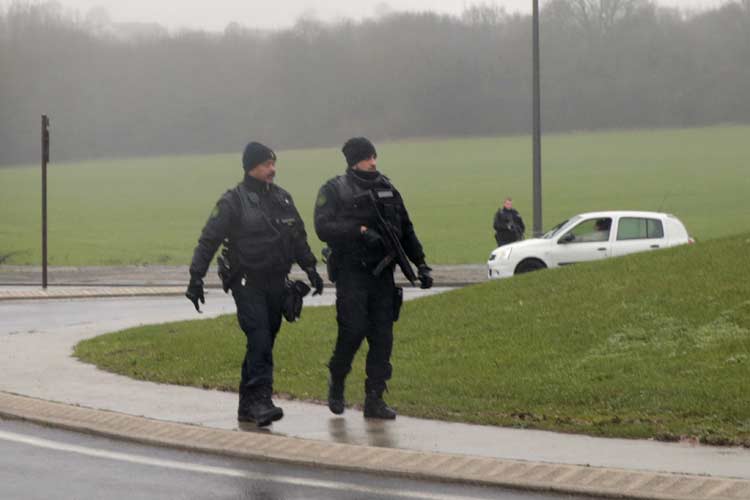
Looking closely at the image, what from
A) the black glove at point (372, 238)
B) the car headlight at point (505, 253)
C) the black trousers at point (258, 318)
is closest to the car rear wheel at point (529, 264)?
the car headlight at point (505, 253)

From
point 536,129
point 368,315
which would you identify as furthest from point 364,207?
point 536,129

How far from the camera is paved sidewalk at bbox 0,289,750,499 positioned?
821 cm

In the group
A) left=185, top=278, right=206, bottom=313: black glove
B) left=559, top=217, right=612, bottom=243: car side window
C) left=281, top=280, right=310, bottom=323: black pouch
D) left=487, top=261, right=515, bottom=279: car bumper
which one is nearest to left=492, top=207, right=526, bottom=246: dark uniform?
left=487, top=261, right=515, bottom=279: car bumper

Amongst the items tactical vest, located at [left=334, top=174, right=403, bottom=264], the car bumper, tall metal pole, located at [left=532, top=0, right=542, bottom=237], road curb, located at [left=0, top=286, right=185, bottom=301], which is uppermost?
tall metal pole, located at [left=532, top=0, right=542, bottom=237]

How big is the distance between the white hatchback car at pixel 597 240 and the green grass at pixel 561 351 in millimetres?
10665

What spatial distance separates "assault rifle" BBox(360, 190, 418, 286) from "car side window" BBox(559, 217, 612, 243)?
61.0 ft

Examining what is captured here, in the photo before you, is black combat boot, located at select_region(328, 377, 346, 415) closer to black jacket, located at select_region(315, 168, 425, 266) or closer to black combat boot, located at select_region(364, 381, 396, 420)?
black combat boot, located at select_region(364, 381, 396, 420)

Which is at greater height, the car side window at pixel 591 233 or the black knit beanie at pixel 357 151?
the black knit beanie at pixel 357 151

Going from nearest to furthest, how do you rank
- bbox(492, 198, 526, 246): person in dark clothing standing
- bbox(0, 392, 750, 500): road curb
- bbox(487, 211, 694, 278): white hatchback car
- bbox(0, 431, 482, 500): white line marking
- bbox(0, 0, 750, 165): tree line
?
bbox(0, 392, 750, 500): road curb < bbox(0, 431, 482, 500): white line marking < bbox(487, 211, 694, 278): white hatchback car < bbox(492, 198, 526, 246): person in dark clothing standing < bbox(0, 0, 750, 165): tree line

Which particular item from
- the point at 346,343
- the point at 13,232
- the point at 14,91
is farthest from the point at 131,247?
the point at 346,343

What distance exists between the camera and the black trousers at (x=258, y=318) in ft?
34.6

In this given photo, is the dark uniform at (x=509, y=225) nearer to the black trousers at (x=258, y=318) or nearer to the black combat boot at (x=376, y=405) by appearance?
the black combat boot at (x=376, y=405)

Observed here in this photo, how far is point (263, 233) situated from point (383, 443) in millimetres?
1714

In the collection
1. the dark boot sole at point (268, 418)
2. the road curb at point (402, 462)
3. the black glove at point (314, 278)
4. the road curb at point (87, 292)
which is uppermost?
the black glove at point (314, 278)
